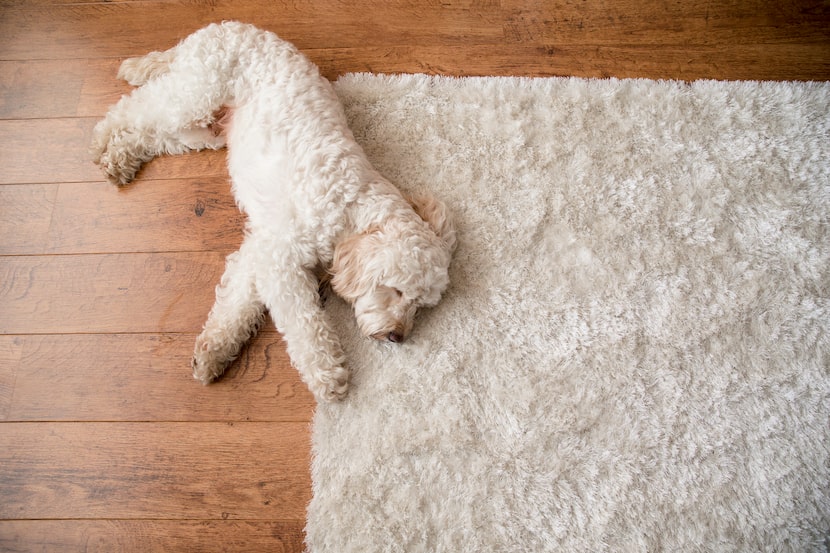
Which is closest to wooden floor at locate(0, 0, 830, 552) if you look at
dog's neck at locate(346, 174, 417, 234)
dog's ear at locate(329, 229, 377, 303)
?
dog's ear at locate(329, 229, 377, 303)

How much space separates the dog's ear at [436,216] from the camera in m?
1.92

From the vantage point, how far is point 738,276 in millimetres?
2094

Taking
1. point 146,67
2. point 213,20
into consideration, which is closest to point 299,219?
point 146,67

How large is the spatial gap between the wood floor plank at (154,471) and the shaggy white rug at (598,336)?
5.3 inches

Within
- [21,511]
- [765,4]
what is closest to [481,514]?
[21,511]

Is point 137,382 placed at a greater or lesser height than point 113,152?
lesser

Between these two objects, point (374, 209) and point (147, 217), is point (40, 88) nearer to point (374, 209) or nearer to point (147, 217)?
point (147, 217)

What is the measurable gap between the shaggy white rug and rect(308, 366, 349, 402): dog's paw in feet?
0.17

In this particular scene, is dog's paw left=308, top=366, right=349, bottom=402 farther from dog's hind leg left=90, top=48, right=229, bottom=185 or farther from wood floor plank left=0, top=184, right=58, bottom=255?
wood floor plank left=0, top=184, right=58, bottom=255

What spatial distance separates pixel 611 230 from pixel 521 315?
53 cm

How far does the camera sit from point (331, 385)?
1.82 meters

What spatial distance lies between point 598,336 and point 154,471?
163 cm

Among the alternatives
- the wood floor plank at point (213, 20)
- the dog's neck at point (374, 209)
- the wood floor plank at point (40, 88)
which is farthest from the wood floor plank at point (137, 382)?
the wood floor plank at point (213, 20)

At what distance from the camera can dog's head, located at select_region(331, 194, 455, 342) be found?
1.73 meters
